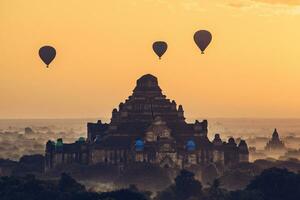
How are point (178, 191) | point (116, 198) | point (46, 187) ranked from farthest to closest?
1. point (178, 191)
2. point (46, 187)
3. point (116, 198)

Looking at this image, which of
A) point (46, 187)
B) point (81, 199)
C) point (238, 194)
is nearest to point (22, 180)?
point (46, 187)

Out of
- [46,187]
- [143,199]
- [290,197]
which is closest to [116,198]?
[143,199]

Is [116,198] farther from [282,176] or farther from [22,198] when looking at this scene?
[282,176]

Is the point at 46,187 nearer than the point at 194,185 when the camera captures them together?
Yes

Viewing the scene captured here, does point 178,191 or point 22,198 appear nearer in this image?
point 22,198

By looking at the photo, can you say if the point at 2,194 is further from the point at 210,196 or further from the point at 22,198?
the point at 210,196

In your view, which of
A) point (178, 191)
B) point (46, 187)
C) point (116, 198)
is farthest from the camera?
point (178, 191)
